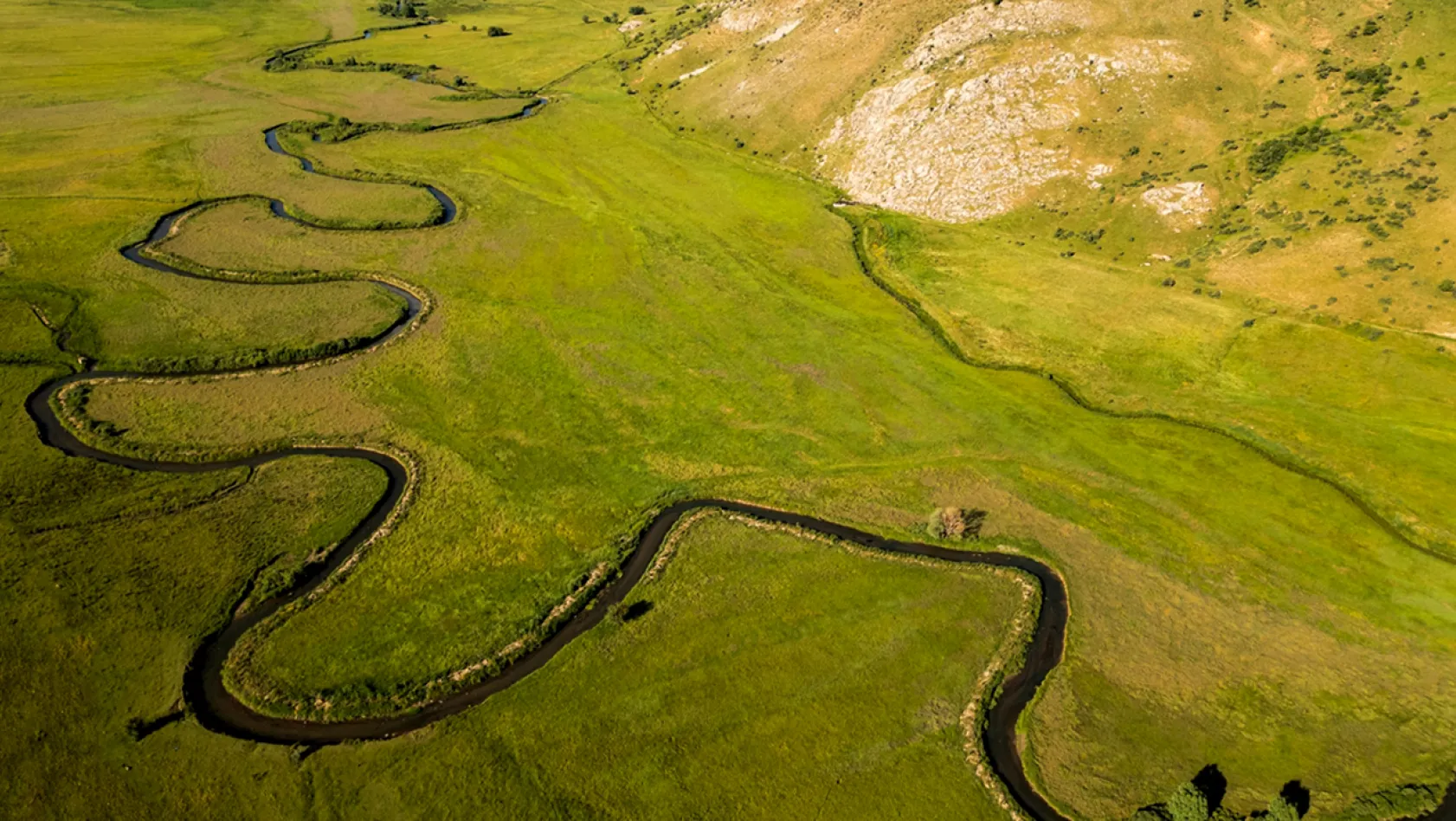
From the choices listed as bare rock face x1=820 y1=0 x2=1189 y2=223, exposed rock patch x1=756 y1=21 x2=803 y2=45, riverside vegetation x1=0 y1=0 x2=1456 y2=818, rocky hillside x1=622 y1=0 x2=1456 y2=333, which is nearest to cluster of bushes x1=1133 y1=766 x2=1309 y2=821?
riverside vegetation x1=0 y1=0 x2=1456 y2=818

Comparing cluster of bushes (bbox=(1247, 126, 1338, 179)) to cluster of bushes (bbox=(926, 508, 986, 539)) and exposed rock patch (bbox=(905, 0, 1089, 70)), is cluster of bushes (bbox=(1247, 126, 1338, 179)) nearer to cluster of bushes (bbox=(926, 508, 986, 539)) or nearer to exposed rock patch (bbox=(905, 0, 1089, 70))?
exposed rock patch (bbox=(905, 0, 1089, 70))

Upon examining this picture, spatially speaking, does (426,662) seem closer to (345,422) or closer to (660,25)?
(345,422)

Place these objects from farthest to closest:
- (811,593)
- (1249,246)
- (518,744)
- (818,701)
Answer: (1249,246)
(811,593)
(818,701)
(518,744)

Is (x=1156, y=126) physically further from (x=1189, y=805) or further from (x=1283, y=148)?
(x=1189, y=805)

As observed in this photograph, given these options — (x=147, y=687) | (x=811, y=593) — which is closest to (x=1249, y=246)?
(x=811, y=593)

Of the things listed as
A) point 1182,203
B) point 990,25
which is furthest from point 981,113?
point 1182,203
